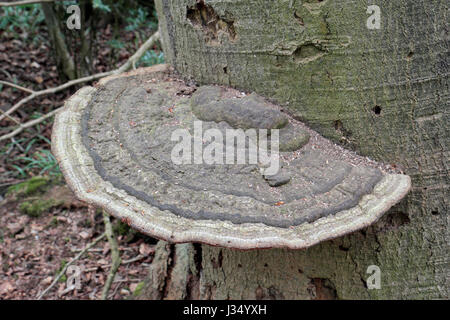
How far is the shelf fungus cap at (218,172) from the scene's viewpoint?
4.40 feet

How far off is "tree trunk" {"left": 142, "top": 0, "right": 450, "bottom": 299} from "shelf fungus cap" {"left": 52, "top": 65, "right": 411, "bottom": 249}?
0.11 metres

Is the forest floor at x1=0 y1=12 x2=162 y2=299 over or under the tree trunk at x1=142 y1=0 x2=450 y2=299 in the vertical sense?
under

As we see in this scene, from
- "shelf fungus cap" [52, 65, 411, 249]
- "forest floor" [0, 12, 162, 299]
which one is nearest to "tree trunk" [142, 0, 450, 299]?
"shelf fungus cap" [52, 65, 411, 249]

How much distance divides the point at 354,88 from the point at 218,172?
2.17 feet

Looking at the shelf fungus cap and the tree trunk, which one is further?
the tree trunk

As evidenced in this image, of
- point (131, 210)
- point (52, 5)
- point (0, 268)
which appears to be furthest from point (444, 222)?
point (52, 5)

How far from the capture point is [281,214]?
4.50 ft

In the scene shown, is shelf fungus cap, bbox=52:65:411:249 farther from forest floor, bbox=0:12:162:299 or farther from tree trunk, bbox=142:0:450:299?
forest floor, bbox=0:12:162:299

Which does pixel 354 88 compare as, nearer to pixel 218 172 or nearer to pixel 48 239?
pixel 218 172

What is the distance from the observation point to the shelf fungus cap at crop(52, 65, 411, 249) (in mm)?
1340

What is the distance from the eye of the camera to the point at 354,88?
162cm

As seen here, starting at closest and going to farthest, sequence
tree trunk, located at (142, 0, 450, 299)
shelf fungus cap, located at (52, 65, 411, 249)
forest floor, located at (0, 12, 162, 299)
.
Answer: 1. shelf fungus cap, located at (52, 65, 411, 249)
2. tree trunk, located at (142, 0, 450, 299)
3. forest floor, located at (0, 12, 162, 299)

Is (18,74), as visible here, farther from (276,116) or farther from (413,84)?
(413,84)

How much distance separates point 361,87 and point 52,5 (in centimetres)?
469
